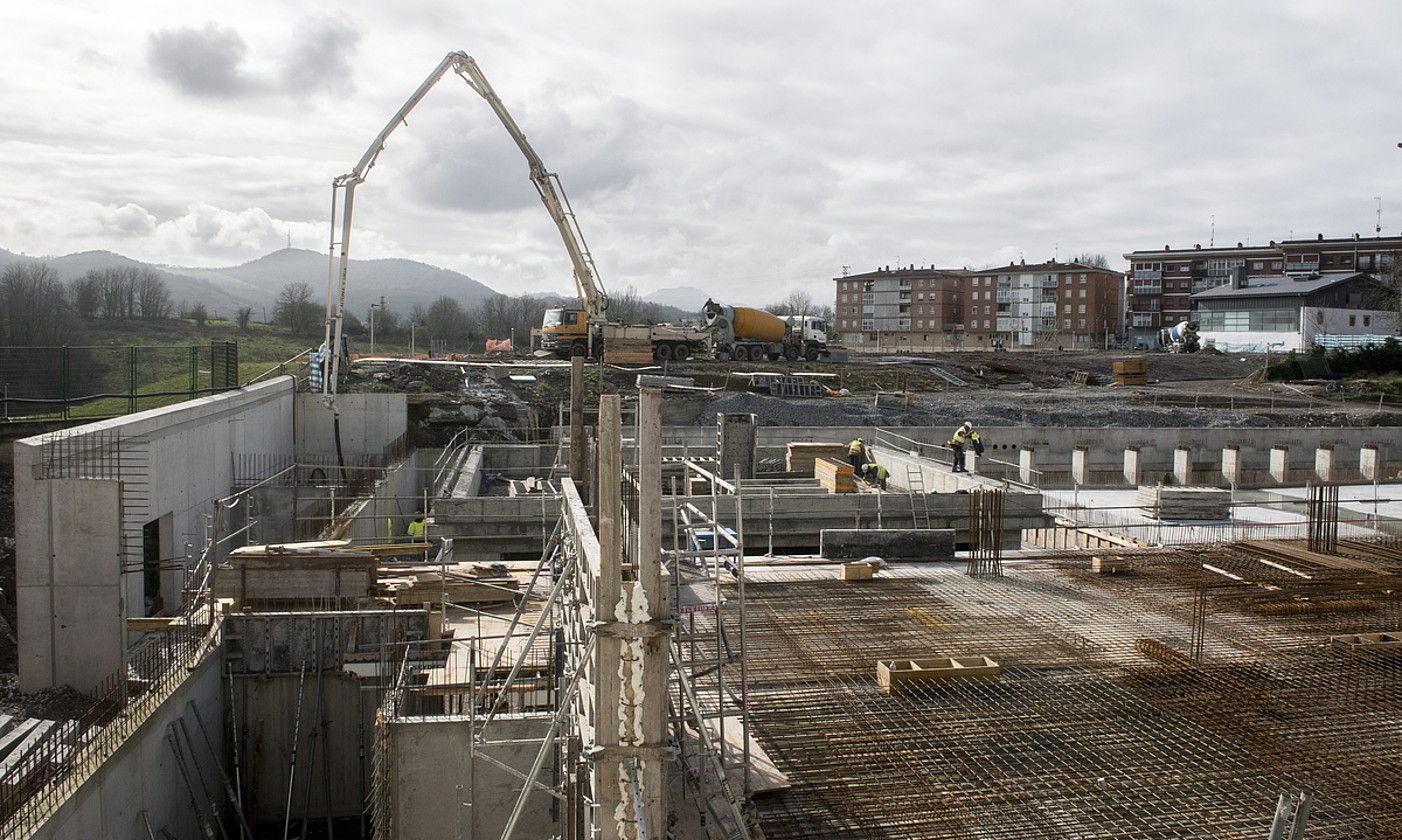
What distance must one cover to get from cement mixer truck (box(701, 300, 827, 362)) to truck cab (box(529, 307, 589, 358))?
16.5 feet

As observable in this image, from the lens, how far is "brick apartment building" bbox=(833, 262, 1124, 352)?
284 ft

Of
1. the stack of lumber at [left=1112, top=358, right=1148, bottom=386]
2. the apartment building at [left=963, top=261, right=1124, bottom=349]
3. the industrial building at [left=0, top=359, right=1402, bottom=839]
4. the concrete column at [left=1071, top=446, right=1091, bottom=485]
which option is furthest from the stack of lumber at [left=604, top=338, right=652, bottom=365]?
the apartment building at [left=963, top=261, right=1124, bottom=349]

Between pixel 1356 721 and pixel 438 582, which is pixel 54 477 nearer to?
pixel 438 582

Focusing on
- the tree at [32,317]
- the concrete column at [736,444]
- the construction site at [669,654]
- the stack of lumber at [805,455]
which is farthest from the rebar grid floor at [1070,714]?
the tree at [32,317]

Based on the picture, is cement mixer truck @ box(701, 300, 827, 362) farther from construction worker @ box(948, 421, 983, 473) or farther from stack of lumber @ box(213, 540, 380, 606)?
stack of lumber @ box(213, 540, 380, 606)

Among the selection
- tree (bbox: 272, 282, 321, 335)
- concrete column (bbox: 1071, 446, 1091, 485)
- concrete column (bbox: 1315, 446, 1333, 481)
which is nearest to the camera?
concrete column (bbox: 1071, 446, 1091, 485)

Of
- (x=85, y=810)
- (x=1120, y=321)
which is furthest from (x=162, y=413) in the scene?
(x=1120, y=321)

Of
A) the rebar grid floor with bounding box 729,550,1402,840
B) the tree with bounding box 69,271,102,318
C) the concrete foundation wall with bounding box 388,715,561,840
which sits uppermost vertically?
the tree with bounding box 69,271,102,318

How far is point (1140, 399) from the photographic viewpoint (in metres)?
38.8

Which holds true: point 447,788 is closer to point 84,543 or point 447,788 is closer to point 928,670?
point 84,543

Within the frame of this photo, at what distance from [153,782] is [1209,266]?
89.8 m

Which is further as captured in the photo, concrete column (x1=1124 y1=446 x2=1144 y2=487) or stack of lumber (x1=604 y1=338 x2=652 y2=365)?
stack of lumber (x1=604 y1=338 x2=652 y2=365)

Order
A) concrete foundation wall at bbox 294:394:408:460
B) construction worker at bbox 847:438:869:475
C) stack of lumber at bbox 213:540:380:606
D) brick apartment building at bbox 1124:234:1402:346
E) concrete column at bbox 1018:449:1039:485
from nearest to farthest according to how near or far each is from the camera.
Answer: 1. stack of lumber at bbox 213:540:380:606
2. concrete column at bbox 1018:449:1039:485
3. construction worker at bbox 847:438:869:475
4. concrete foundation wall at bbox 294:394:408:460
5. brick apartment building at bbox 1124:234:1402:346

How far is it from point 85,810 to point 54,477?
4373mm
